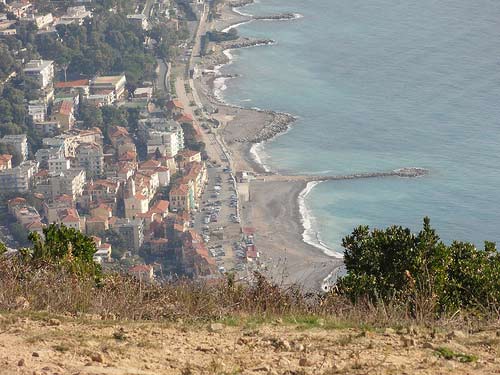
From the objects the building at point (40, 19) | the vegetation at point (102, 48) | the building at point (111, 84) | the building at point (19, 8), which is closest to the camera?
the building at point (111, 84)

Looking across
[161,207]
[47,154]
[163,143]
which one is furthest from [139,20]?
[161,207]

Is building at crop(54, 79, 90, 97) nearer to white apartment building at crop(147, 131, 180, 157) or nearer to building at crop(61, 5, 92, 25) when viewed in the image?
white apartment building at crop(147, 131, 180, 157)

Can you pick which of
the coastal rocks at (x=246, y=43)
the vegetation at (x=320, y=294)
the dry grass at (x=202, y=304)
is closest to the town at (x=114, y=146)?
the coastal rocks at (x=246, y=43)

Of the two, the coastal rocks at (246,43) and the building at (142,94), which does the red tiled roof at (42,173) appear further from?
the coastal rocks at (246,43)

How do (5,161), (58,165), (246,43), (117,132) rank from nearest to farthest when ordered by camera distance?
(58,165) < (5,161) < (117,132) < (246,43)

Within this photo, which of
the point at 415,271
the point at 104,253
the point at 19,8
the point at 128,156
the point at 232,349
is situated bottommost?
the point at 128,156

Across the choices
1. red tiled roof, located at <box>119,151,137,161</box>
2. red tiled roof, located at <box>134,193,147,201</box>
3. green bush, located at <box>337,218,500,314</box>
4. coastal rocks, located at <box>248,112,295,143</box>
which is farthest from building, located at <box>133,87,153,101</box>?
green bush, located at <box>337,218,500,314</box>

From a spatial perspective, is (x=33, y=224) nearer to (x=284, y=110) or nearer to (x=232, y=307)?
(x=284, y=110)

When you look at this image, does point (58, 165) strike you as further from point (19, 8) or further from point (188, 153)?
point (19, 8)
